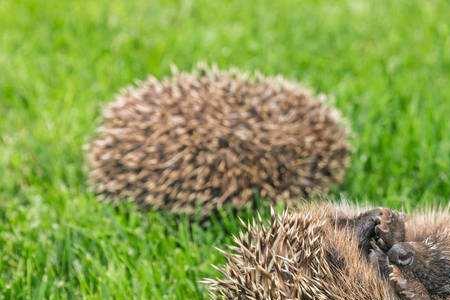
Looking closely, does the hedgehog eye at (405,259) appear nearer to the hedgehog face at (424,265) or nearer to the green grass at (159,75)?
the hedgehog face at (424,265)

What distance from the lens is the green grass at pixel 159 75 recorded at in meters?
5.48

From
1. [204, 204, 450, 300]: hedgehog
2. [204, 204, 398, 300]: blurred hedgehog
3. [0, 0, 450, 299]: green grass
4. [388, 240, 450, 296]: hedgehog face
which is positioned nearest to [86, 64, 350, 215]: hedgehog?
[0, 0, 450, 299]: green grass

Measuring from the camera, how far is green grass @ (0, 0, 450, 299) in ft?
18.0

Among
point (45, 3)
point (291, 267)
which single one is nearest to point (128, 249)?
point (291, 267)

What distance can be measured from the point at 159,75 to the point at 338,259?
4.26 meters

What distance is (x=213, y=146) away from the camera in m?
5.87

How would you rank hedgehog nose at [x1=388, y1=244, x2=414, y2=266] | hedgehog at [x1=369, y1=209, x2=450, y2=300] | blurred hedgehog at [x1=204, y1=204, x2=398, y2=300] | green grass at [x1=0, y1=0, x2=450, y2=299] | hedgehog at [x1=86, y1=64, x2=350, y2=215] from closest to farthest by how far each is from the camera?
blurred hedgehog at [x1=204, y1=204, x2=398, y2=300] → hedgehog at [x1=369, y1=209, x2=450, y2=300] → hedgehog nose at [x1=388, y1=244, x2=414, y2=266] → green grass at [x1=0, y1=0, x2=450, y2=299] → hedgehog at [x1=86, y1=64, x2=350, y2=215]

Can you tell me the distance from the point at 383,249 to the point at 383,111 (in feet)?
9.91

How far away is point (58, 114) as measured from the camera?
293 inches

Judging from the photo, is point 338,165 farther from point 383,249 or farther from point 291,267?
point 291,267

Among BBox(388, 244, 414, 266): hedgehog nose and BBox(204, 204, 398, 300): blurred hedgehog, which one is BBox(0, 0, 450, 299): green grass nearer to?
BBox(204, 204, 398, 300): blurred hedgehog

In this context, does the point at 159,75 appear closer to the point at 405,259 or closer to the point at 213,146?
the point at 213,146

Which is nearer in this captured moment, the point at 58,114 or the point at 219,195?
the point at 219,195

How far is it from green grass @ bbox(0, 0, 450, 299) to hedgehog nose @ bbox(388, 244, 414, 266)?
1284mm
